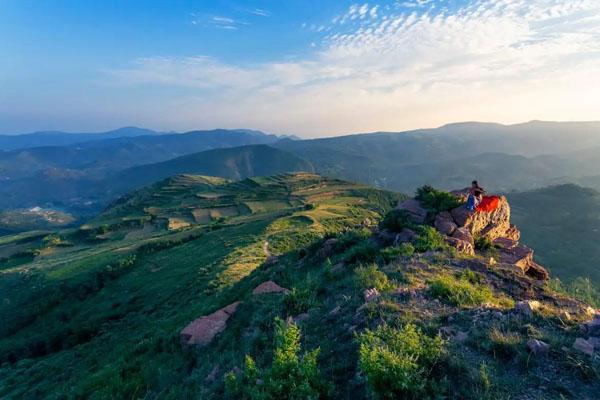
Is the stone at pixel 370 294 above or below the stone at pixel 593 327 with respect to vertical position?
below

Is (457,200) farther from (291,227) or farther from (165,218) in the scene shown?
(165,218)

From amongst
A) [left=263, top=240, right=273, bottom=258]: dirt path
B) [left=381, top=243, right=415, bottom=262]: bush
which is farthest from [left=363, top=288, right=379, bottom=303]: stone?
[left=263, top=240, right=273, bottom=258]: dirt path

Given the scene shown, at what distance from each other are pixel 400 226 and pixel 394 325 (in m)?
9.67

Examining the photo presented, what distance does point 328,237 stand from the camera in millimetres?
20453

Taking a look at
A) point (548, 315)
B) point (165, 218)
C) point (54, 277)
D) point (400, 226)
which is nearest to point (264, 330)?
point (548, 315)

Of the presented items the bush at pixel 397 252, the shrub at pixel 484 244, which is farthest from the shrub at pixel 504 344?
the shrub at pixel 484 244

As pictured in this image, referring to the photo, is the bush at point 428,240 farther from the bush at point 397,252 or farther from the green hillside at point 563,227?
the green hillside at point 563,227

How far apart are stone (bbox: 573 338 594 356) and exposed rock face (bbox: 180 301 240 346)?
1022cm

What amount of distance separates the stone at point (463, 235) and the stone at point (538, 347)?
9.73 meters

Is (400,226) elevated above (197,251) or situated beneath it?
elevated above

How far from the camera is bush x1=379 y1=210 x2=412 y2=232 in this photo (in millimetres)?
17109

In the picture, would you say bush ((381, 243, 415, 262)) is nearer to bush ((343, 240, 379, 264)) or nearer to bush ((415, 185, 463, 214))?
bush ((343, 240, 379, 264))

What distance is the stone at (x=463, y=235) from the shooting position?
634 inches

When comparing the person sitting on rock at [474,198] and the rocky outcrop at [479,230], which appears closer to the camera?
the rocky outcrop at [479,230]
